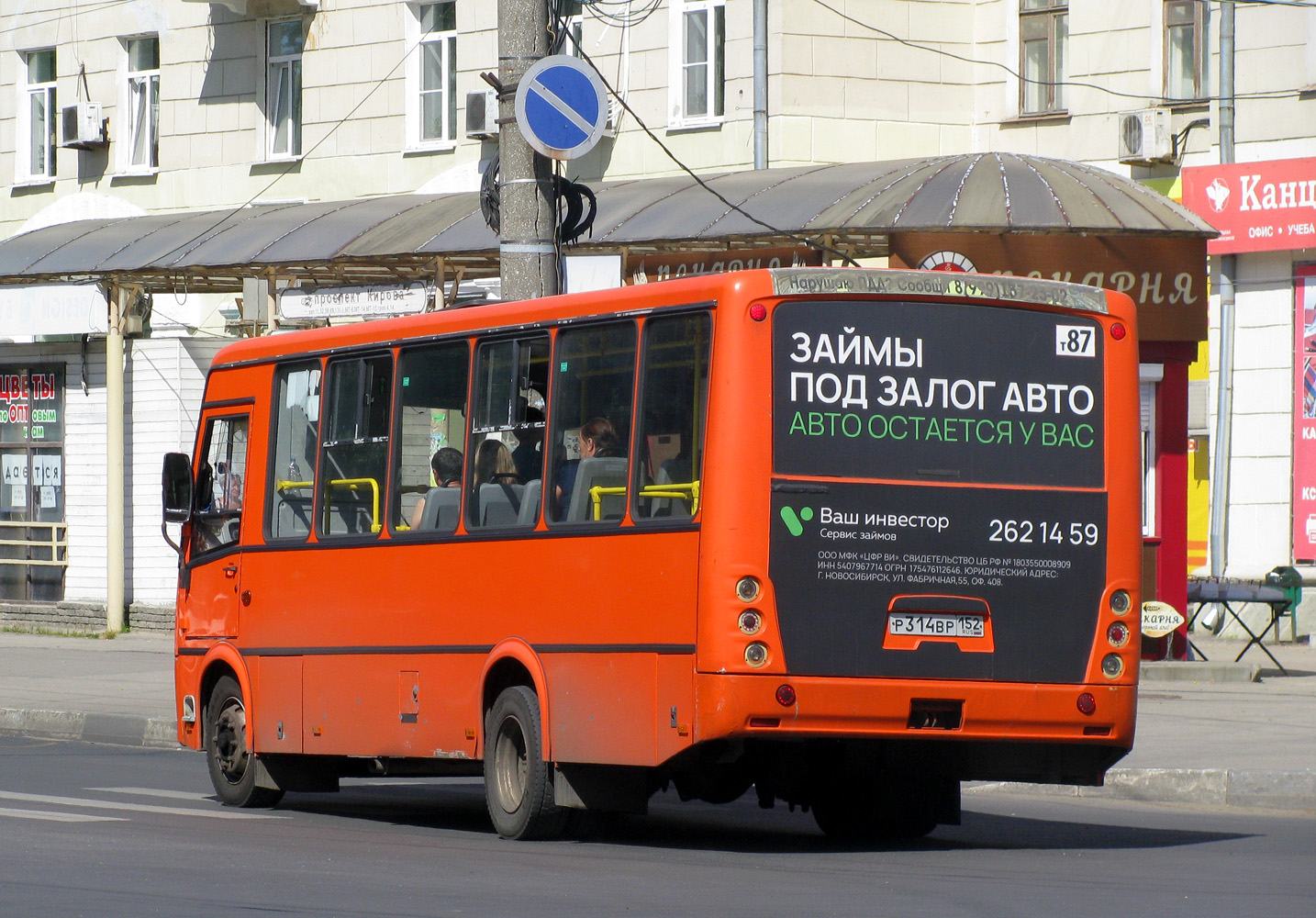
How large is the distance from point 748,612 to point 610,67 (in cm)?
1646

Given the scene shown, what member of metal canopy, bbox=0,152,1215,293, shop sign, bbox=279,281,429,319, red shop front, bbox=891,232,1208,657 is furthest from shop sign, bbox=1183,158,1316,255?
shop sign, bbox=279,281,429,319

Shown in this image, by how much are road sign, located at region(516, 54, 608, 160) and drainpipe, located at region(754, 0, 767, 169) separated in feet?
33.2

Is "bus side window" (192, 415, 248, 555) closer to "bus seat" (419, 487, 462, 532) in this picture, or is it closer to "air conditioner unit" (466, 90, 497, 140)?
"bus seat" (419, 487, 462, 532)

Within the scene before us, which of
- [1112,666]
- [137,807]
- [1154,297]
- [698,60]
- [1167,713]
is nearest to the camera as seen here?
[1112,666]

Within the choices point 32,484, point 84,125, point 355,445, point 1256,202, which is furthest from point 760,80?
point 355,445

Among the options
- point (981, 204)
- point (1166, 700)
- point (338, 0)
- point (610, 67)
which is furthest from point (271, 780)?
point (338, 0)

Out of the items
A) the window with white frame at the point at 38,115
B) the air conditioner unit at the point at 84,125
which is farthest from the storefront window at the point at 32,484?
the window with white frame at the point at 38,115

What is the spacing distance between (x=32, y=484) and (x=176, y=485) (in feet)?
47.6

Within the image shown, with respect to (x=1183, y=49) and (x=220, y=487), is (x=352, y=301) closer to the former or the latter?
(x=220, y=487)

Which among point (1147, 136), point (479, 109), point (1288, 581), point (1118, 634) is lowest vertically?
point (1288, 581)

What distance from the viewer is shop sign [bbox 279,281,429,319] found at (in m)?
20.6

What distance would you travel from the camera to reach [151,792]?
12297 mm

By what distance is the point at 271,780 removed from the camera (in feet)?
39.2

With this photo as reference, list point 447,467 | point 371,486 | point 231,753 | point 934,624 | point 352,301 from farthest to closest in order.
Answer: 1. point 352,301
2. point 231,753
3. point 371,486
4. point 447,467
5. point 934,624
